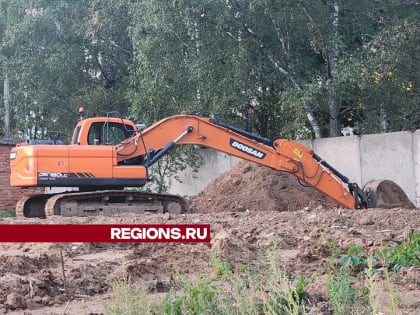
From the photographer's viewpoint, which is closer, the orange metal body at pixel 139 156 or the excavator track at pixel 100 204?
the orange metal body at pixel 139 156

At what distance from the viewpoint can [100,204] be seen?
16.5 m

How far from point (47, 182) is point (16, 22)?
16.5m

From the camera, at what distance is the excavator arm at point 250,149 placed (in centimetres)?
1656

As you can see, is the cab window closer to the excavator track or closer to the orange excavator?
the orange excavator

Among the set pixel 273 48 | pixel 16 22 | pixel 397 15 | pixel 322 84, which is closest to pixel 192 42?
pixel 273 48

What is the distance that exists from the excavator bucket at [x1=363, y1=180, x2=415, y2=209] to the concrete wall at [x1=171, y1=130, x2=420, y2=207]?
1.39m

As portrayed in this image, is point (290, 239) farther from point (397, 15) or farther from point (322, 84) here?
point (397, 15)

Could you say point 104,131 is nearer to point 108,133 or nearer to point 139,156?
point 108,133

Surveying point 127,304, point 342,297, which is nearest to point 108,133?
point 127,304

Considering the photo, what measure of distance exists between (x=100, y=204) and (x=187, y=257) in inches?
293

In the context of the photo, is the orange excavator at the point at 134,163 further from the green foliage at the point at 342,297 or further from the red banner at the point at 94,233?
the green foliage at the point at 342,297

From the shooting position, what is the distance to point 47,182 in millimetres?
15734

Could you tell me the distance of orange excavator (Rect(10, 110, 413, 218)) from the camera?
51.8 ft

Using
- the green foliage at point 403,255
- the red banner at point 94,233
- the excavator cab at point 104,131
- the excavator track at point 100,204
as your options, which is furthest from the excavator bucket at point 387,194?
the red banner at point 94,233
